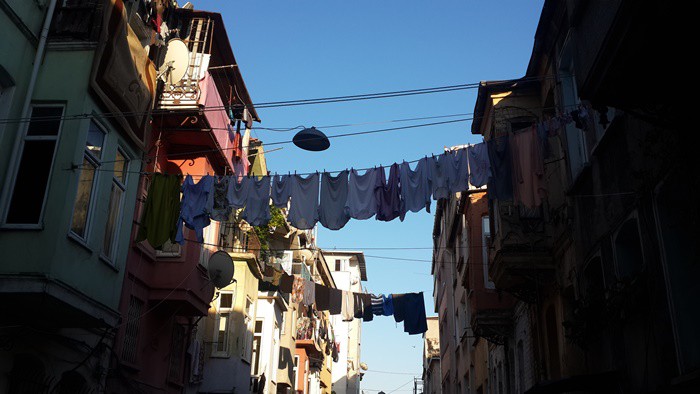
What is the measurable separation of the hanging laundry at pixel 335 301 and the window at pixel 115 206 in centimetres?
1162

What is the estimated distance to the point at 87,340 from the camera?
1330 centimetres

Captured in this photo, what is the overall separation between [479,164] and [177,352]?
11.4m

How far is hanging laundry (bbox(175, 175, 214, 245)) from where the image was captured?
1367 cm

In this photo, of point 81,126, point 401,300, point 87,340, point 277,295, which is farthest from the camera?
point 277,295

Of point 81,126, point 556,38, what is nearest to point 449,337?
point 556,38

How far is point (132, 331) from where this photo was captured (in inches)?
632

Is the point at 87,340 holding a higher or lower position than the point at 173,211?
lower

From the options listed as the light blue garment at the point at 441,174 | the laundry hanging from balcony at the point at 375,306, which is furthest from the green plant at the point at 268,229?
the light blue garment at the point at 441,174

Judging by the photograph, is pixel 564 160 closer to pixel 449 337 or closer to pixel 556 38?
pixel 556 38

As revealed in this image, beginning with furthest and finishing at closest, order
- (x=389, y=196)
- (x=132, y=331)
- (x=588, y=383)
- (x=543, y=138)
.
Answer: (x=132, y=331), (x=389, y=196), (x=543, y=138), (x=588, y=383)

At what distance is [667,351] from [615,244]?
229 centimetres

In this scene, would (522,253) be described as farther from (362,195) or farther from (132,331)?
(132,331)

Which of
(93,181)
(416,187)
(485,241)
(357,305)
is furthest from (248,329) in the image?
(416,187)

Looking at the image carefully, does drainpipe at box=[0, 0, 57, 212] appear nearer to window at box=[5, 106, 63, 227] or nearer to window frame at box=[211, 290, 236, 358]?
→ window at box=[5, 106, 63, 227]
